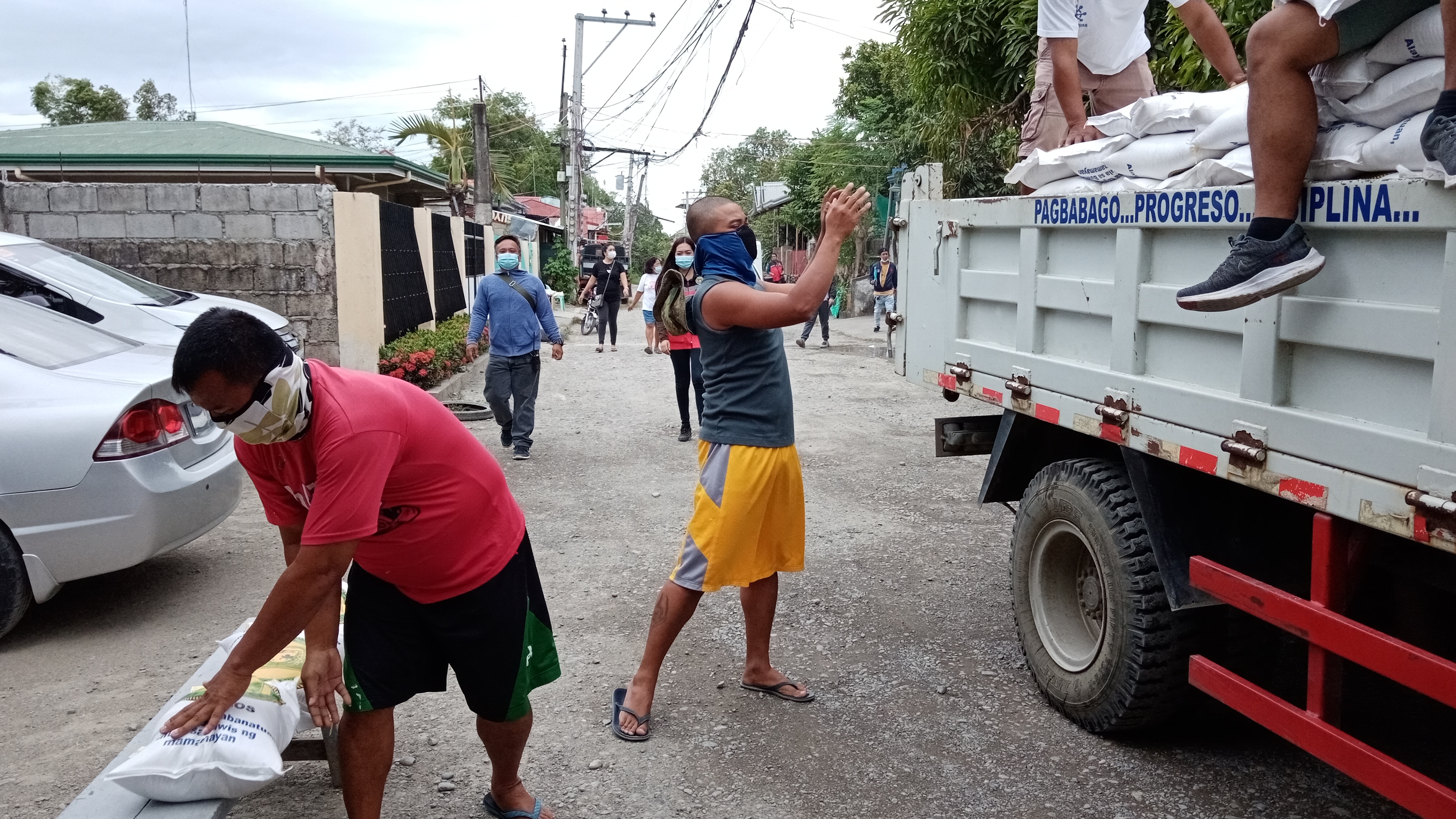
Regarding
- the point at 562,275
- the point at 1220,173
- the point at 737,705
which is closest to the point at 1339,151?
the point at 1220,173

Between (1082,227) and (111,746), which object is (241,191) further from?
(1082,227)

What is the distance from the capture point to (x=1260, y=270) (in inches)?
104

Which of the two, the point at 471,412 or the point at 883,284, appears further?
the point at 883,284

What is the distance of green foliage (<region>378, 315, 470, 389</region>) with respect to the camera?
36.1ft

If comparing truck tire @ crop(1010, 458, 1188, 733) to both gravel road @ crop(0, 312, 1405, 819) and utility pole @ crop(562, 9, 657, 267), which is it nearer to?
gravel road @ crop(0, 312, 1405, 819)

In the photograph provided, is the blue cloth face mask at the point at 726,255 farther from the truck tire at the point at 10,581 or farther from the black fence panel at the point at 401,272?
the black fence panel at the point at 401,272

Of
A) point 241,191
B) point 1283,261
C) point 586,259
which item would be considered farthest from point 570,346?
point 1283,261

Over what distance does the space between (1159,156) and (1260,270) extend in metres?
0.86

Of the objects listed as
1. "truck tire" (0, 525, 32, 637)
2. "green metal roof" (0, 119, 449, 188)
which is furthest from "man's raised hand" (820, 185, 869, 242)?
"green metal roof" (0, 119, 449, 188)

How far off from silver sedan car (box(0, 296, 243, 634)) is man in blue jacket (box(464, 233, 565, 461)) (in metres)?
3.84

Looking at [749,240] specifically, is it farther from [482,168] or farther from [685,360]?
[482,168]

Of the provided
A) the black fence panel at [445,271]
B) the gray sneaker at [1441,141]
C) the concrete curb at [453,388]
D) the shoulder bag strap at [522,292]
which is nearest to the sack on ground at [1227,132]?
the gray sneaker at [1441,141]

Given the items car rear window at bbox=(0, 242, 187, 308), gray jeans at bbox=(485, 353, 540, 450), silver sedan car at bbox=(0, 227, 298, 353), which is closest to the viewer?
silver sedan car at bbox=(0, 227, 298, 353)

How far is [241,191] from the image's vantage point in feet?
32.7
